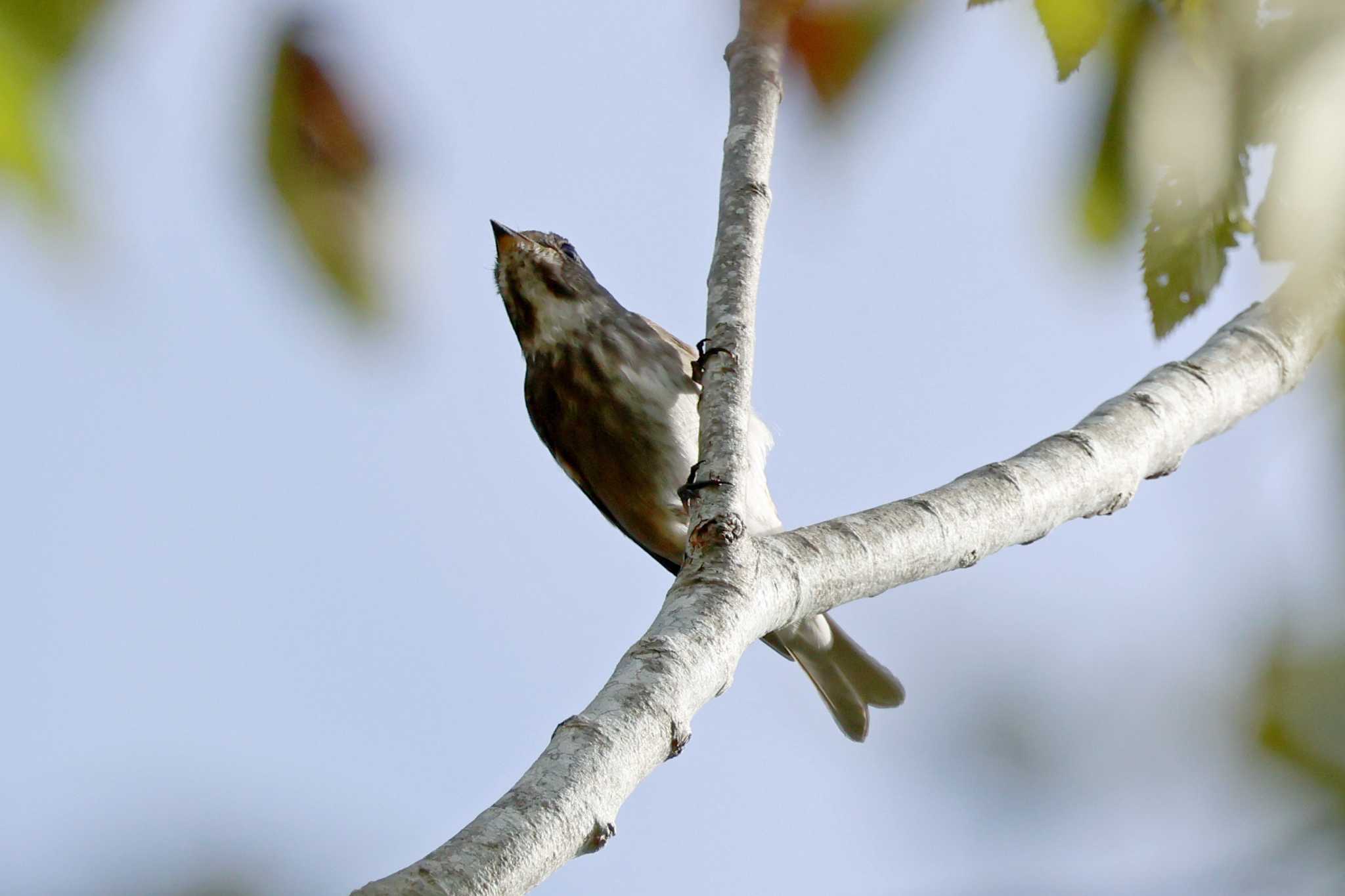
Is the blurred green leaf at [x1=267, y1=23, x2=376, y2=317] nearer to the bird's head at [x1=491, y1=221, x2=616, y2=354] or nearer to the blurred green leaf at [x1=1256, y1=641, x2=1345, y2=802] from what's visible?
the blurred green leaf at [x1=1256, y1=641, x2=1345, y2=802]

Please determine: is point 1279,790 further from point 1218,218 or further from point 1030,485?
point 1030,485

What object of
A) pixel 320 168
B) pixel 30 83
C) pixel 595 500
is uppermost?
pixel 595 500

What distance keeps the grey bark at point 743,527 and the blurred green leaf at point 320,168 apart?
20.1 inches

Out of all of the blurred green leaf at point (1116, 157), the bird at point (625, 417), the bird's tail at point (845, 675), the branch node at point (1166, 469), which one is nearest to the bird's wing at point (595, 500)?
the bird at point (625, 417)

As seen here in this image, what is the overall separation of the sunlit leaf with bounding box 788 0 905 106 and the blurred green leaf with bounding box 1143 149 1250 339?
0.39 meters

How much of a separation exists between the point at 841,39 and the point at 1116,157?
1.21 ft

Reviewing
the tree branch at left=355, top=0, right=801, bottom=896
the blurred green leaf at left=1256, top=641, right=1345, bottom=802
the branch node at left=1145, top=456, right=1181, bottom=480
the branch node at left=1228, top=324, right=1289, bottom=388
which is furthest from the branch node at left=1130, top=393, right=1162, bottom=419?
the blurred green leaf at left=1256, top=641, right=1345, bottom=802

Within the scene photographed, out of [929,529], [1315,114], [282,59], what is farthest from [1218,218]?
[282,59]

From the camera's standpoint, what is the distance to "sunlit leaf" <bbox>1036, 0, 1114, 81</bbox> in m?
1.50

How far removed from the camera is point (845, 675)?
435 cm

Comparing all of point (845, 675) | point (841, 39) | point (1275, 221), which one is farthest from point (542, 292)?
point (1275, 221)

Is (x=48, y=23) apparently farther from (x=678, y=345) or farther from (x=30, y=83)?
(x=678, y=345)

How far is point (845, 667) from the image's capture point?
4352 mm

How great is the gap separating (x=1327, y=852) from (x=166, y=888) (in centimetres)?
75
